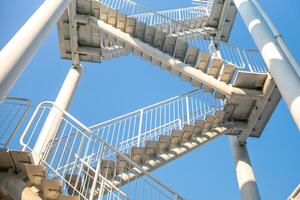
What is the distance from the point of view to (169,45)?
10.7 meters

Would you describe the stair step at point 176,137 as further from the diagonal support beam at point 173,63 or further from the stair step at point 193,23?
the stair step at point 193,23

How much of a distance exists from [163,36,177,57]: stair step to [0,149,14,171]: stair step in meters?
6.41

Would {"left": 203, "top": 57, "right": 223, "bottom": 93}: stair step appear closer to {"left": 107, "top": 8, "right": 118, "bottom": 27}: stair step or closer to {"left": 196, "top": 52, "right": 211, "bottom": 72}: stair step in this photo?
{"left": 196, "top": 52, "right": 211, "bottom": 72}: stair step

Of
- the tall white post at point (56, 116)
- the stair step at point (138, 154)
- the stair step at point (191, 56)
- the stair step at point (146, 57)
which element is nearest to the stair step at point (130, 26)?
the stair step at point (146, 57)

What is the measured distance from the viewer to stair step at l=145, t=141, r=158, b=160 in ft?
28.3

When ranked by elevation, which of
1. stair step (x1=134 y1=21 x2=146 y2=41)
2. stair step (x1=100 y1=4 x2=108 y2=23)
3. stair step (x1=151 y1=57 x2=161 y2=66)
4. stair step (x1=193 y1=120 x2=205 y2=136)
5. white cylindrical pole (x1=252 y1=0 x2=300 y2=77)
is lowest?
stair step (x1=193 y1=120 x2=205 y2=136)

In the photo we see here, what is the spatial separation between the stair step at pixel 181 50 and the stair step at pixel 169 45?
0.51 feet

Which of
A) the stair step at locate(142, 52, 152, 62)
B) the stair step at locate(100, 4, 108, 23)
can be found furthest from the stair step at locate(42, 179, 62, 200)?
the stair step at locate(100, 4, 108, 23)

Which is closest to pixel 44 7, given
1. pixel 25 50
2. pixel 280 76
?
pixel 25 50

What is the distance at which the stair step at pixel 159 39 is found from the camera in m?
10.6

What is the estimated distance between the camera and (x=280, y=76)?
7254mm

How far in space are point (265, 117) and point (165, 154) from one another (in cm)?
373

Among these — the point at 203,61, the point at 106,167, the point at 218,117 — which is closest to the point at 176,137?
the point at 218,117

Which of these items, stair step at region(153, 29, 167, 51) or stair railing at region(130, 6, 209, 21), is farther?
stair railing at region(130, 6, 209, 21)
